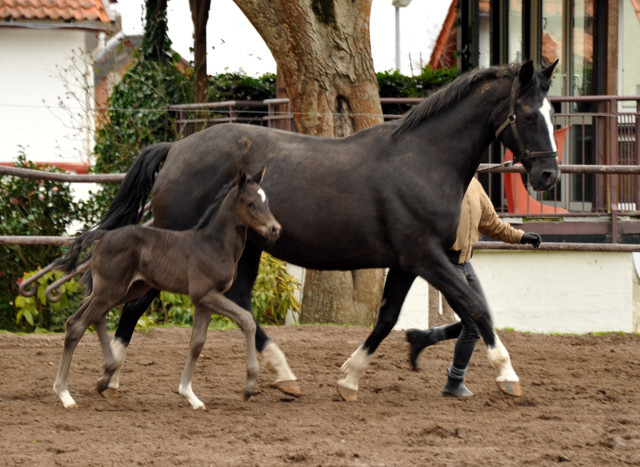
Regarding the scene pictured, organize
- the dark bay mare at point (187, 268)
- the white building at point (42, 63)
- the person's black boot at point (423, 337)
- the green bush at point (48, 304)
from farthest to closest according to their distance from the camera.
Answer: the white building at point (42, 63), the green bush at point (48, 304), the person's black boot at point (423, 337), the dark bay mare at point (187, 268)

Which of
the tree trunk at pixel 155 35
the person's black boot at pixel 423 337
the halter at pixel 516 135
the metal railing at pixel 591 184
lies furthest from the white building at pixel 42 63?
the halter at pixel 516 135

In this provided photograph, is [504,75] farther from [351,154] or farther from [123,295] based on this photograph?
[123,295]

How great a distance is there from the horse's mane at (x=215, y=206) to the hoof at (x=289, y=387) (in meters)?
1.09

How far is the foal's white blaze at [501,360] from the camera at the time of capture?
590 centimetres

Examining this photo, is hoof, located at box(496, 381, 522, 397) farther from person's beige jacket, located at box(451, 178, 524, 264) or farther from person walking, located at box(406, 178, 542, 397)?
person's beige jacket, located at box(451, 178, 524, 264)

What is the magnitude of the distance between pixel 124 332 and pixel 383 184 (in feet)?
6.27

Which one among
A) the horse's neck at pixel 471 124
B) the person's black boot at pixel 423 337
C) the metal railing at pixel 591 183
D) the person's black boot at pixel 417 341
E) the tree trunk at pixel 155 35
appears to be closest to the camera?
the horse's neck at pixel 471 124

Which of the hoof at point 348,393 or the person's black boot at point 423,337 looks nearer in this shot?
the hoof at point 348,393

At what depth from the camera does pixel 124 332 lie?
20.8 feet

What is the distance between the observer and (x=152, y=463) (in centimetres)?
441

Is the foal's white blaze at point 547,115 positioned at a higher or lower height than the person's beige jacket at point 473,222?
higher

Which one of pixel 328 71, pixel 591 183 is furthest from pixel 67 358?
pixel 591 183

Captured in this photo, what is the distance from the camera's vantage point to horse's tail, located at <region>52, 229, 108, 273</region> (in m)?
6.09

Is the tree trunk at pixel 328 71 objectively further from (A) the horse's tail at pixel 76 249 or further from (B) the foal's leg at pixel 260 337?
(A) the horse's tail at pixel 76 249
